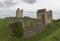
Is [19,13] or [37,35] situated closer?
[37,35]

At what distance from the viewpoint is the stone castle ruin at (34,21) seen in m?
58.5

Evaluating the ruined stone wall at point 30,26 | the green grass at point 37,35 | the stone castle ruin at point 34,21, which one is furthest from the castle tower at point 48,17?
the green grass at point 37,35

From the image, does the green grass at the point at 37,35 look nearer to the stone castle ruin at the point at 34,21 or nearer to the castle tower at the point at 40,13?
the stone castle ruin at the point at 34,21

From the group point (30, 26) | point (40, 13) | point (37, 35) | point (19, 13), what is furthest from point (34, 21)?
point (19, 13)

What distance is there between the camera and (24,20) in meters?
60.6

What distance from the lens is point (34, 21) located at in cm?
6112

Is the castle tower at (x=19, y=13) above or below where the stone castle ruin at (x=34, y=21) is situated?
above

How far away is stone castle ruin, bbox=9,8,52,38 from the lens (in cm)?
5854

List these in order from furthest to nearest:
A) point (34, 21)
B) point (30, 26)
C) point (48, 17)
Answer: point (48, 17), point (34, 21), point (30, 26)

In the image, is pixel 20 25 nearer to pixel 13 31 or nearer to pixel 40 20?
pixel 13 31

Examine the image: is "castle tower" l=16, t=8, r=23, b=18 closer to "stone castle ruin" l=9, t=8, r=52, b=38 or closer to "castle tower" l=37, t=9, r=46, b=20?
"stone castle ruin" l=9, t=8, r=52, b=38

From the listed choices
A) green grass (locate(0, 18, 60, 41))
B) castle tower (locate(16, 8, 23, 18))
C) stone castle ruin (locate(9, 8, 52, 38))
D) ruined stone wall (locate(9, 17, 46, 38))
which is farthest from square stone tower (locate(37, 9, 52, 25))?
castle tower (locate(16, 8, 23, 18))

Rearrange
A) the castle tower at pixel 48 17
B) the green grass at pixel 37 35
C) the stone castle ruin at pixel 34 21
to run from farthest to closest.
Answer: the castle tower at pixel 48 17 < the stone castle ruin at pixel 34 21 < the green grass at pixel 37 35

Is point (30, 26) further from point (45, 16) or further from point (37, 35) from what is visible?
point (45, 16)
